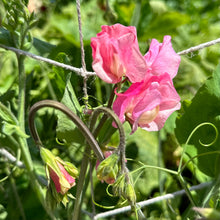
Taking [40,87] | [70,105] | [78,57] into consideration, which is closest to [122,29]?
[70,105]

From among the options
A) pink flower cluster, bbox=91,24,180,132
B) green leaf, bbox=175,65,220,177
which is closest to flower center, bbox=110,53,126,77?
pink flower cluster, bbox=91,24,180,132

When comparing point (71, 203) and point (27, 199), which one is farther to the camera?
point (27, 199)

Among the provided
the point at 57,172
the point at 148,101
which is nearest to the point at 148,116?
the point at 148,101

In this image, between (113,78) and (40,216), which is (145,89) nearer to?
(113,78)

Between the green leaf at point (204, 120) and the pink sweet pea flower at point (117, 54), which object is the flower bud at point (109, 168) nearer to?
the pink sweet pea flower at point (117, 54)

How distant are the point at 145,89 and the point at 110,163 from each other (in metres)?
0.12

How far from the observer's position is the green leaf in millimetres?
738

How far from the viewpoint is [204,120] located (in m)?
0.75

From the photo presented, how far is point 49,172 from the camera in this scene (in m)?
0.57

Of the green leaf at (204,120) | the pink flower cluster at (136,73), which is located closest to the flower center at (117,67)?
the pink flower cluster at (136,73)

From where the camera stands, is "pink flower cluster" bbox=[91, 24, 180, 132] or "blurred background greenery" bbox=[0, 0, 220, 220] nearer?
"pink flower cluster" bbox=[91, 24, 180, 132]

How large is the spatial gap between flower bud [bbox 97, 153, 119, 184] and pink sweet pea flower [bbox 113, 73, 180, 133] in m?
0.05

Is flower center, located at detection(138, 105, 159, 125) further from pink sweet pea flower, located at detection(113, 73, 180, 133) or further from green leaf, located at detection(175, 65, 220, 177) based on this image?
green leaf, located at detection(175, 65, 220, 177)

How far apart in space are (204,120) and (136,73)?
26 centimetres
